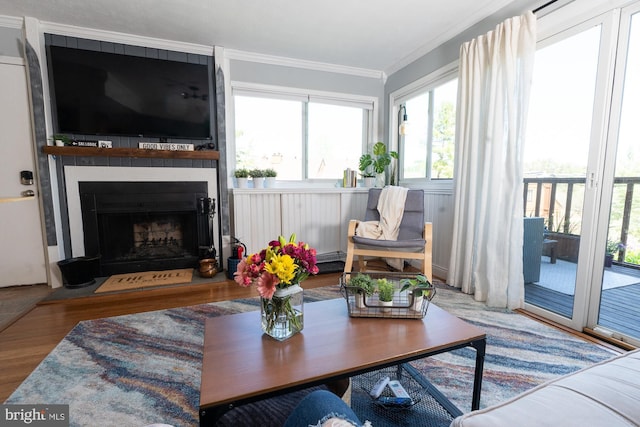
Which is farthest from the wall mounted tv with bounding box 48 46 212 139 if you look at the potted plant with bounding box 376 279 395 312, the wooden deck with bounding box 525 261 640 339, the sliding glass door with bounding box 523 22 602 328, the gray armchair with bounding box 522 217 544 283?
the wooden deck with bounding box 525 261 640 339

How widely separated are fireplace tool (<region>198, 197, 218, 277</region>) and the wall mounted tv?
683 mm

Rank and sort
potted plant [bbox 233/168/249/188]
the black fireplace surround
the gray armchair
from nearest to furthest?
the gray armchair < the black fireplace surround < potted plant [bbox 233/168/249/188]

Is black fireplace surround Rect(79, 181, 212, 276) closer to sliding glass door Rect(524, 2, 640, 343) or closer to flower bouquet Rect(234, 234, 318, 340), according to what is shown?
flower bouquet Rect(234, 234, 318, 340)

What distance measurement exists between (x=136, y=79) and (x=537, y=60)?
3364 mm

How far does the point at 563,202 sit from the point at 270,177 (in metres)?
2.54

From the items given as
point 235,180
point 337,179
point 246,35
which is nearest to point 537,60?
point 337,179

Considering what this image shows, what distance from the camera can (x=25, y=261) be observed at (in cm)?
260

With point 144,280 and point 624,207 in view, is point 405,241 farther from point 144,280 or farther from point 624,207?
point 144,280

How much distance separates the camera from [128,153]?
8.68ft

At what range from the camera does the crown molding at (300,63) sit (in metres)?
3.04

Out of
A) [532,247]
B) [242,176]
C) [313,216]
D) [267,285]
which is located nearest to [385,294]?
[267,285]

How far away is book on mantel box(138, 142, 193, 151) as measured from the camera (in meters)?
2.76

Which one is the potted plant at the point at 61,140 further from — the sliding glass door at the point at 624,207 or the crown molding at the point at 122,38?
the sliding glass door at the point at 624,207

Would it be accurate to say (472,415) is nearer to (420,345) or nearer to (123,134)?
(420,345)
